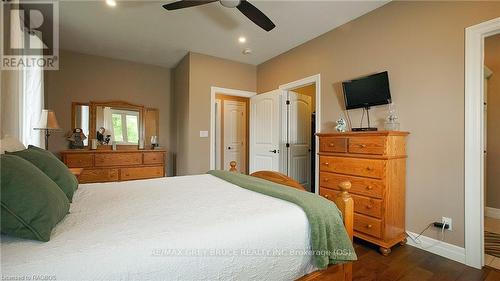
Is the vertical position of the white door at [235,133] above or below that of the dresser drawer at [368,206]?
above

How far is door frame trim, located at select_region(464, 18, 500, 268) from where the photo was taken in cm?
187

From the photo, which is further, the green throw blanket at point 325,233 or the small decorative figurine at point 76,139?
the small decorative figurine at point 76,139

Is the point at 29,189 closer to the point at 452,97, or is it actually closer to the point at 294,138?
the point at 452,97

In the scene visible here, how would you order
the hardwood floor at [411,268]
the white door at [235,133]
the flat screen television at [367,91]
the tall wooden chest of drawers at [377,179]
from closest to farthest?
the hardwood floor at [411,268]
the tall wooden chest of drawers at [377,179]
the flat screen television at [367,91]
the white door at [235,133]

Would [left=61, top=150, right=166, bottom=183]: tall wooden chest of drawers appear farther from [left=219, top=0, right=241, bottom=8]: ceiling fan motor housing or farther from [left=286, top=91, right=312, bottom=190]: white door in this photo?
[left=219, top=0, right=241, bottom=8]: ceiling fan motor housing

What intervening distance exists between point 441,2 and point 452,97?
0.94 m

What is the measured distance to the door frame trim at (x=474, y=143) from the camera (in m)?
1.87

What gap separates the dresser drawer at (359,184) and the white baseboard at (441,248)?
26.4 inches

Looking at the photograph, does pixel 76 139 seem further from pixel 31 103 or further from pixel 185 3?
pixel 185 3

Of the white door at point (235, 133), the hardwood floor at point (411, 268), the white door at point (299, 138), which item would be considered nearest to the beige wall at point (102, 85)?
the white door at point (235, 133)

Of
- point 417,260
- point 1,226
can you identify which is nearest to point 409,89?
point 417,260

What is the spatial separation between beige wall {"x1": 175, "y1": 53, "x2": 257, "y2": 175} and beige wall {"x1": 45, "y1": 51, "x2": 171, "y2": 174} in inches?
43.8

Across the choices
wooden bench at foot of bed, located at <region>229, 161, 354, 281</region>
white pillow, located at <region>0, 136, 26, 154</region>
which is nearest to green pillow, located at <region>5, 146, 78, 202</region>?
white pillow, located at <region>0, 136, 26, 154</region>

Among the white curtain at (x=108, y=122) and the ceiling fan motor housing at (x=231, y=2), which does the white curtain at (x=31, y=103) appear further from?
the ceiling fan motor housing at (x=231, y=2)
